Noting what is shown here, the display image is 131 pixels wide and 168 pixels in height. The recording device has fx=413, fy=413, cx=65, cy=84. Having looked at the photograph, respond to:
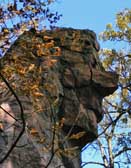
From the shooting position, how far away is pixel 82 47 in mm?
9125

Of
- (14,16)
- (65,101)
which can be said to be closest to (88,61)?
(65,101)

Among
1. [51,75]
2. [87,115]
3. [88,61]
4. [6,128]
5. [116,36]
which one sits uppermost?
[116,36]

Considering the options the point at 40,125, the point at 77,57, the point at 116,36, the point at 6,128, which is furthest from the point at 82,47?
the point at 116,36

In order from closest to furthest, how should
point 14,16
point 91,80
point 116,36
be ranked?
point 14,16 → point 91,80 → point 116,36

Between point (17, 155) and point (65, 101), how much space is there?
221 cm

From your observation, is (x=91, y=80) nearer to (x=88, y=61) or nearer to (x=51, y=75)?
(x=88, y=61)

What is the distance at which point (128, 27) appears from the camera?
55.6ft

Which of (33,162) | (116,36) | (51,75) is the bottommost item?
(33,162)

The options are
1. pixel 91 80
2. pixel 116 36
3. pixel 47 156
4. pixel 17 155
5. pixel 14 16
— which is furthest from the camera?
pixel 116 36

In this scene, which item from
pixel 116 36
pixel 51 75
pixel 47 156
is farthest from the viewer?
pixel 116 36

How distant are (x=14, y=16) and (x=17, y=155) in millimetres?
2707

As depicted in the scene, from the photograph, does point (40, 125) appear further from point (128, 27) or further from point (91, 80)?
point (128, 27)

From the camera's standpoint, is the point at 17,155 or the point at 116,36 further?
the point at 116,36

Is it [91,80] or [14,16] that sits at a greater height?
[91,80]
